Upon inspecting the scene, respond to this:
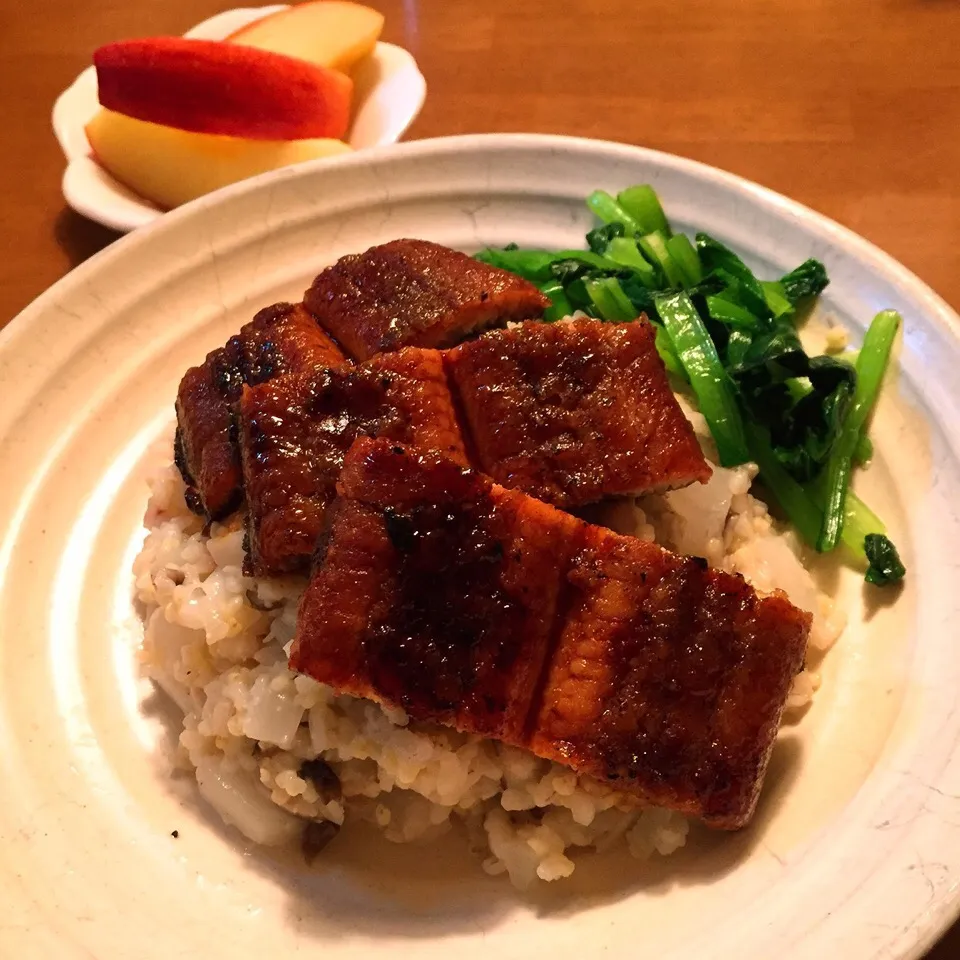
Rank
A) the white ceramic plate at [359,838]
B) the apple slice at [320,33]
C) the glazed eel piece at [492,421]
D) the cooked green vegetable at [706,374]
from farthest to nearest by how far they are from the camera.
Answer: the apple slice at [320,33] → the cooked green vegetable at [706,374] → the glazed eel piece at [492,421] → the white ceramic plate at [359,838]

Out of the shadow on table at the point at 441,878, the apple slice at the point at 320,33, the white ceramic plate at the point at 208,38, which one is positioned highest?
the apple slice at the point at 320,33

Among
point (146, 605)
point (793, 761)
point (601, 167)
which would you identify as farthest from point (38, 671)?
point (601, 167)

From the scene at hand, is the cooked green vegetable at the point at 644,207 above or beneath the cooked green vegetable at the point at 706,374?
above

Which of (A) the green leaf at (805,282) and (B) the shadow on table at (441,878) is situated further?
(A) the green leaf at (805,282)

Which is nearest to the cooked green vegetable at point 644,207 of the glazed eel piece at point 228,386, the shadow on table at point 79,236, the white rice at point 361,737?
the white rice at point 361,737

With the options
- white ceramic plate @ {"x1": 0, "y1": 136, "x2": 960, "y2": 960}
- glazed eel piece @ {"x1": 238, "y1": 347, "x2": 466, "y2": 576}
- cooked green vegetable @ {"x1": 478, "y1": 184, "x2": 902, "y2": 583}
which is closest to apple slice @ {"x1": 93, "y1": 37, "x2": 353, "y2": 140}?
white ceramic plate @ {"x1": 0, "y1": 136, "x2": 960, "y2": 960}

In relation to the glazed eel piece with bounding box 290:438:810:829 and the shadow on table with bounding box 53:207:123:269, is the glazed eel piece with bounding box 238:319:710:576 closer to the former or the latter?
the glazed eel piece with bounding box 290:438:810:829

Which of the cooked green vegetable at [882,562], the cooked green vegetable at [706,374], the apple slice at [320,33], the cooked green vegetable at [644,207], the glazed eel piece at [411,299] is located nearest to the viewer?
the cooked green vegetable at [882,562]

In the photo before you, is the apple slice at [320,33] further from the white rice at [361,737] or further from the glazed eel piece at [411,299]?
the white rice at [361,737]

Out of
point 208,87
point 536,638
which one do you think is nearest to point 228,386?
point 536,638
